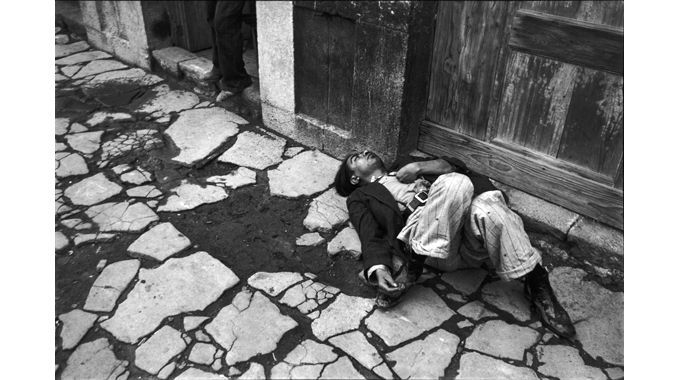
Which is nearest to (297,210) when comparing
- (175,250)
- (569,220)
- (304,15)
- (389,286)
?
(175,250)

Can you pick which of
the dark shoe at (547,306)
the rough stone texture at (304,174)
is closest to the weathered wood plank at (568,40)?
the dark shoe at (547,306)

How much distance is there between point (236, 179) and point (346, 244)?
124cm

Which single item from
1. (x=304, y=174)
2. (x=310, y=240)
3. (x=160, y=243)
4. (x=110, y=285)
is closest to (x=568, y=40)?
(x=310, y=240)

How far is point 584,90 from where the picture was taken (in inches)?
135

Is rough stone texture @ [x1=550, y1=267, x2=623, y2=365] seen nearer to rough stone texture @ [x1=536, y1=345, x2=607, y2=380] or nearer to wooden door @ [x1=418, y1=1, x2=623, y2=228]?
rough stone texture @ [x1=536, y1=345, x2=607, y2=380]

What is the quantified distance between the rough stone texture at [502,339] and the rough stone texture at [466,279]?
0.29m

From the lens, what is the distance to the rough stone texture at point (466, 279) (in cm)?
340

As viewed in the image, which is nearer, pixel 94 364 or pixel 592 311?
pixel 94 364

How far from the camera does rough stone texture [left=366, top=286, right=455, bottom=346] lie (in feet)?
10.1

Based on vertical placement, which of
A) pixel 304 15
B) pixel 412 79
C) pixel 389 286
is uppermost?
pixel 304 15

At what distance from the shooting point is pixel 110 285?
11.3ft

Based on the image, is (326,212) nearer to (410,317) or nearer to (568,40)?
(410,317)

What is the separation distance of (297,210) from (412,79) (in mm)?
1267

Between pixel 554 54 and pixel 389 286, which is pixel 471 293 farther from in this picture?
pixel 554 54
